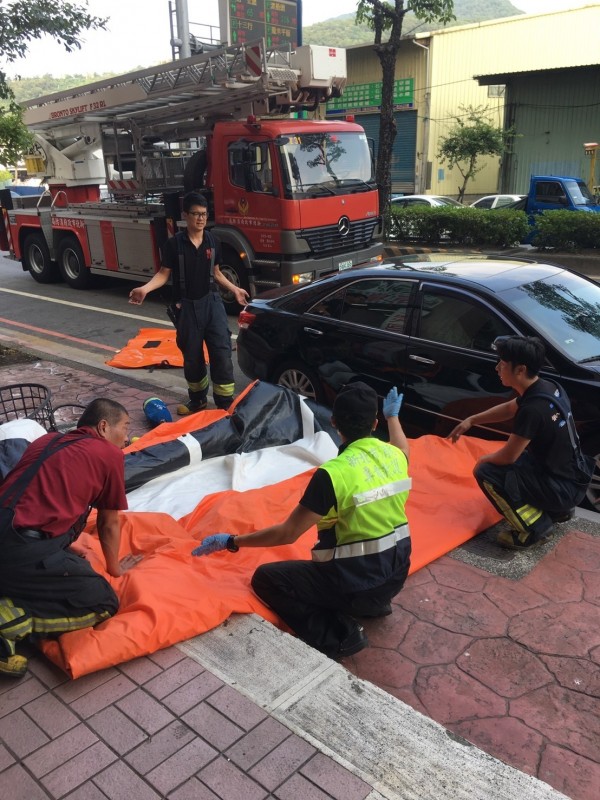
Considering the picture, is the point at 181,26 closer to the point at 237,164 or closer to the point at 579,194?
the point at 237,164

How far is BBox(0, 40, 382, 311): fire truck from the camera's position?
939cm

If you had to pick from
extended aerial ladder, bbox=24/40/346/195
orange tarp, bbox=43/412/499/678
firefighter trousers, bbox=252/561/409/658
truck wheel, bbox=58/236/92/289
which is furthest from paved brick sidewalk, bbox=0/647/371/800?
truck wheel, bbox=58/236/92/289

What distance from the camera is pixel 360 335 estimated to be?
530 cm

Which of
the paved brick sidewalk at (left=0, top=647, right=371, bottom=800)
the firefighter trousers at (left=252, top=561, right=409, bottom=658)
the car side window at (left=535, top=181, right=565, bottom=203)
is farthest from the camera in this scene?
the car side window at (left=535, top=181, right=565, bottom=203)

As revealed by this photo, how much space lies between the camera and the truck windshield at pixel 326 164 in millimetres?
9281

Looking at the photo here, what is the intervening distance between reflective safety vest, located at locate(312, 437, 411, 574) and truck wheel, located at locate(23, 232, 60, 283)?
1225cm

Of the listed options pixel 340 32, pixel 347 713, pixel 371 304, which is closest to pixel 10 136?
pixel 371 304

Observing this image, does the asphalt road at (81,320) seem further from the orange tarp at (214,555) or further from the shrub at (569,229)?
the shrub at (569,229)

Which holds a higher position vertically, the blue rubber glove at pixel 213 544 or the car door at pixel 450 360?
the car door at pixel 450 360

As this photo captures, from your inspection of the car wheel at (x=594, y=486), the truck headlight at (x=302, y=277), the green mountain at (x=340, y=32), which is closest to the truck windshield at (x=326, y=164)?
the truck headlight at (x=302, y=277)

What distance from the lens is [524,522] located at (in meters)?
3.67

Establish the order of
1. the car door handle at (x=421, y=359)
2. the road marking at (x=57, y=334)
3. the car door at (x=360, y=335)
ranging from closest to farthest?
the car door handle at (x=421, y=359), the car door at (x=360, y=335), the road marking at (x=57, y=334)

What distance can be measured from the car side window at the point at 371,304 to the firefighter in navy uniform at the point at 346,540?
2.34m

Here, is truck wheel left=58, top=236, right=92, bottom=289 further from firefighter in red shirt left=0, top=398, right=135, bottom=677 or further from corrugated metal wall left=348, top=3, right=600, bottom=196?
corrugated metal wall left=348, top=3, right=600, bottom=196
